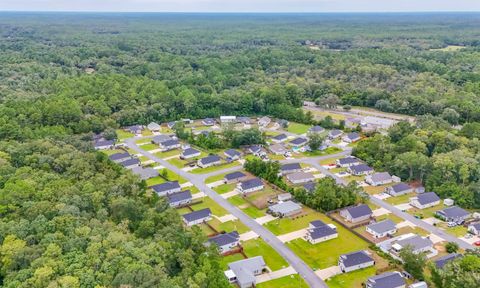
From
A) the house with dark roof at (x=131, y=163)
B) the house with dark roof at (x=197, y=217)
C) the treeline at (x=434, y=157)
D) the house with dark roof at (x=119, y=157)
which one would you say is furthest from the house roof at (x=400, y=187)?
the house with dark roof at (x=119, y=157)

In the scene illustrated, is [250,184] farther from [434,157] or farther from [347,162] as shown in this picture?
[434,157]

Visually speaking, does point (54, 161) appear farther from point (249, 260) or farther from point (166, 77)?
point (166, 77)

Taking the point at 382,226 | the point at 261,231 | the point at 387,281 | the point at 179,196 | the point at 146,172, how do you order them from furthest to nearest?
1. the point at 146,172
2. the point at 179,196
3. the point at 261,231
4. the point at 382,226
5. the point at 387,281

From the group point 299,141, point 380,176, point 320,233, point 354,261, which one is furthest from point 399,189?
point 299,141

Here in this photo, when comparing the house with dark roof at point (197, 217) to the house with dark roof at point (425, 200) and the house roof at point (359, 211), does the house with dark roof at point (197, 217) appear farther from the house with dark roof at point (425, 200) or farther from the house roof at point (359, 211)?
the house with dark roof at point (425, 200)

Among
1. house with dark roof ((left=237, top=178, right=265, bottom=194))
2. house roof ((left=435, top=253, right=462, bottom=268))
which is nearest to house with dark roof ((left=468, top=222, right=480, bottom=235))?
house roof ((left=435, top=253, right=462, bottom=268))
